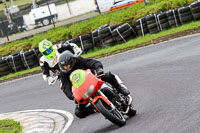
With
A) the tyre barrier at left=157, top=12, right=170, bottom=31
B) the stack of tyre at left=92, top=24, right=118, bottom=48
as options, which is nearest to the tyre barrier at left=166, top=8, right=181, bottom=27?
the tyre barrier at left=157, top=12, right=170, bottom=31

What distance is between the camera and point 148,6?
2345 centimetres

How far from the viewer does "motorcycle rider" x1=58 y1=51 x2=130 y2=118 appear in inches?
320

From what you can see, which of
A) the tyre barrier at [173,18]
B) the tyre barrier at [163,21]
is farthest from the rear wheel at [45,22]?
the tyre barrier at [173,18]

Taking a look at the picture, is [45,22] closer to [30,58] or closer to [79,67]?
[30,58]

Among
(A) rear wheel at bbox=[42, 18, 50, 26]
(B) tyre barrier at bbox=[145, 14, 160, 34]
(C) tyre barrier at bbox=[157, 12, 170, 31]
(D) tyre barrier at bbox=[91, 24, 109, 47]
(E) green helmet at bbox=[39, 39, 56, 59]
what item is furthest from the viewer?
(A) rear wheel at bbox=[42, 18, 50, 26]

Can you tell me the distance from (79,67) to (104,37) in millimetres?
13042

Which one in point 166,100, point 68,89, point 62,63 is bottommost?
point 166,100

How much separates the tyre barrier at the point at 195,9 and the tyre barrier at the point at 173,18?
25.2 inches

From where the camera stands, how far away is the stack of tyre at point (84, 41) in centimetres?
2147

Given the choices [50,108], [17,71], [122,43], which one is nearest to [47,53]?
[50,108]

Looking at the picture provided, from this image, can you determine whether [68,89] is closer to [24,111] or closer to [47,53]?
[47,53]

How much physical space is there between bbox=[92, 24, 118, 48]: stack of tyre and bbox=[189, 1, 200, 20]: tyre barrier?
136 inches

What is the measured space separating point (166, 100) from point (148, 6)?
48.7 feet

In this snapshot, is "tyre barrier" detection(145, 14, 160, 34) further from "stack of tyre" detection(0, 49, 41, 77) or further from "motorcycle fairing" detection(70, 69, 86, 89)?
"motorcycle fairing" detection(70, 69, 86, 89)
